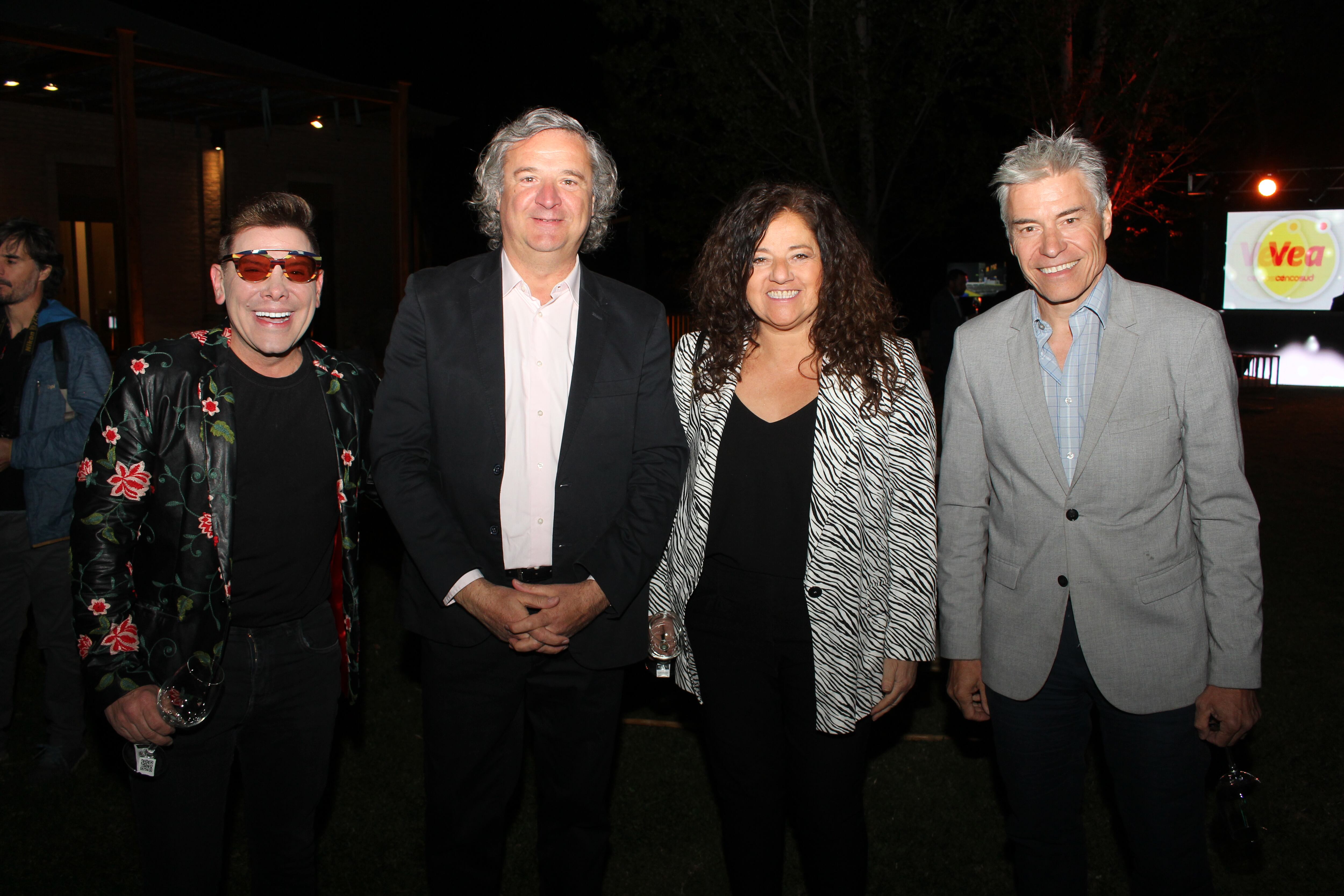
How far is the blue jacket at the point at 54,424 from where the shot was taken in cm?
326

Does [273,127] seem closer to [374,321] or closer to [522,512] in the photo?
[374,321]

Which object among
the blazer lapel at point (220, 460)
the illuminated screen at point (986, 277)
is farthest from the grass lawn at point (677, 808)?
the illuminated screen at point (986, 277)

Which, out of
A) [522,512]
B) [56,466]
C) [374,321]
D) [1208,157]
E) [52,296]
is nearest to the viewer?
[522,512]

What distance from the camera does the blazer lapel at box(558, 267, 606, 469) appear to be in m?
2.31

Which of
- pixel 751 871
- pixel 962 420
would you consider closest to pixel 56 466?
pixel 751 871

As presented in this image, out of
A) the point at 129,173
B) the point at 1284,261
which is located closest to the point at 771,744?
the point at 129,173

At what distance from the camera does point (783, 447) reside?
7.79ft

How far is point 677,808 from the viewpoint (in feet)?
11.6

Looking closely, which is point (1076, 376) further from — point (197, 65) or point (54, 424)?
point (197, 65)

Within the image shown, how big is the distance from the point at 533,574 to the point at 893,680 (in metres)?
0.98

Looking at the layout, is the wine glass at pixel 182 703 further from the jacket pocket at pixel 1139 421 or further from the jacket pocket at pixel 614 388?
the jacket pocket at pixel 1139 421

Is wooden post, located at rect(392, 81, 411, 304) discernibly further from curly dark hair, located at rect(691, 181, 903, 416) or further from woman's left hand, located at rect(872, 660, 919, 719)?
woman's left hand, located at rect(872, 660, 919, 719)

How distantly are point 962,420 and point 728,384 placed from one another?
0.63 m

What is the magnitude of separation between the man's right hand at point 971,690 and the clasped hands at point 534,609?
996mm
